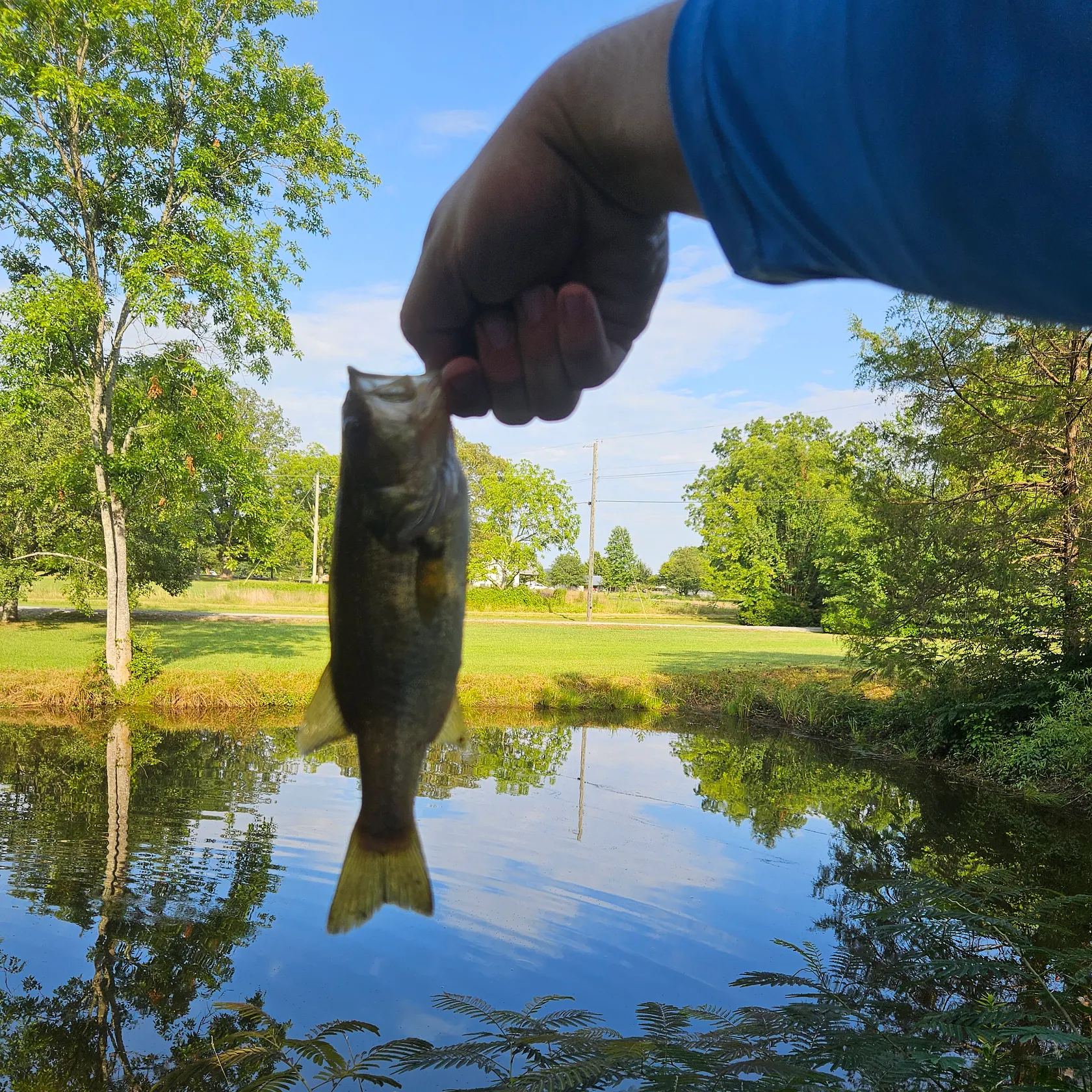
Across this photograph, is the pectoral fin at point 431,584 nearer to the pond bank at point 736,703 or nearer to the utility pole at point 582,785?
the pond bank at point 736,703

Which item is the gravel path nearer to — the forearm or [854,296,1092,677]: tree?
[854,296,1092,677]: tree

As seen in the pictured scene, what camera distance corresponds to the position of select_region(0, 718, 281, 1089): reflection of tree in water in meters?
7.11

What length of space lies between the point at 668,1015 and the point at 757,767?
450 inches

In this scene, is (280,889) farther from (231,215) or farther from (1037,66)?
(231,215)

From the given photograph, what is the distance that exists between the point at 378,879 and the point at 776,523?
53.3 meters

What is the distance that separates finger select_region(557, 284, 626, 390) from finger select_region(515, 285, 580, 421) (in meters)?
0.02

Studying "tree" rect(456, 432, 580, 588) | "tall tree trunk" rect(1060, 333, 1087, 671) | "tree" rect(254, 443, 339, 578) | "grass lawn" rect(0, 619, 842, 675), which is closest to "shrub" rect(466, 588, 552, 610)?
"grass lawn" rect(0, 619, 842, 675)

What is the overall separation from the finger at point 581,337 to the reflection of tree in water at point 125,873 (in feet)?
23.5

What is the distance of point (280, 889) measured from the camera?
32.6 ft

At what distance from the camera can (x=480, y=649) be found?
26.3m

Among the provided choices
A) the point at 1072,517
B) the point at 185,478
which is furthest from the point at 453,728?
the point at 185,478

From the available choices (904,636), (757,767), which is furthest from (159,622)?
(904,636)

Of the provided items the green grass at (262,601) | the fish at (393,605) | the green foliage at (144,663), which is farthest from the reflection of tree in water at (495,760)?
the fish at (393,605)

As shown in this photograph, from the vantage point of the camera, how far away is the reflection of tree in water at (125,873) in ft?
23.3
